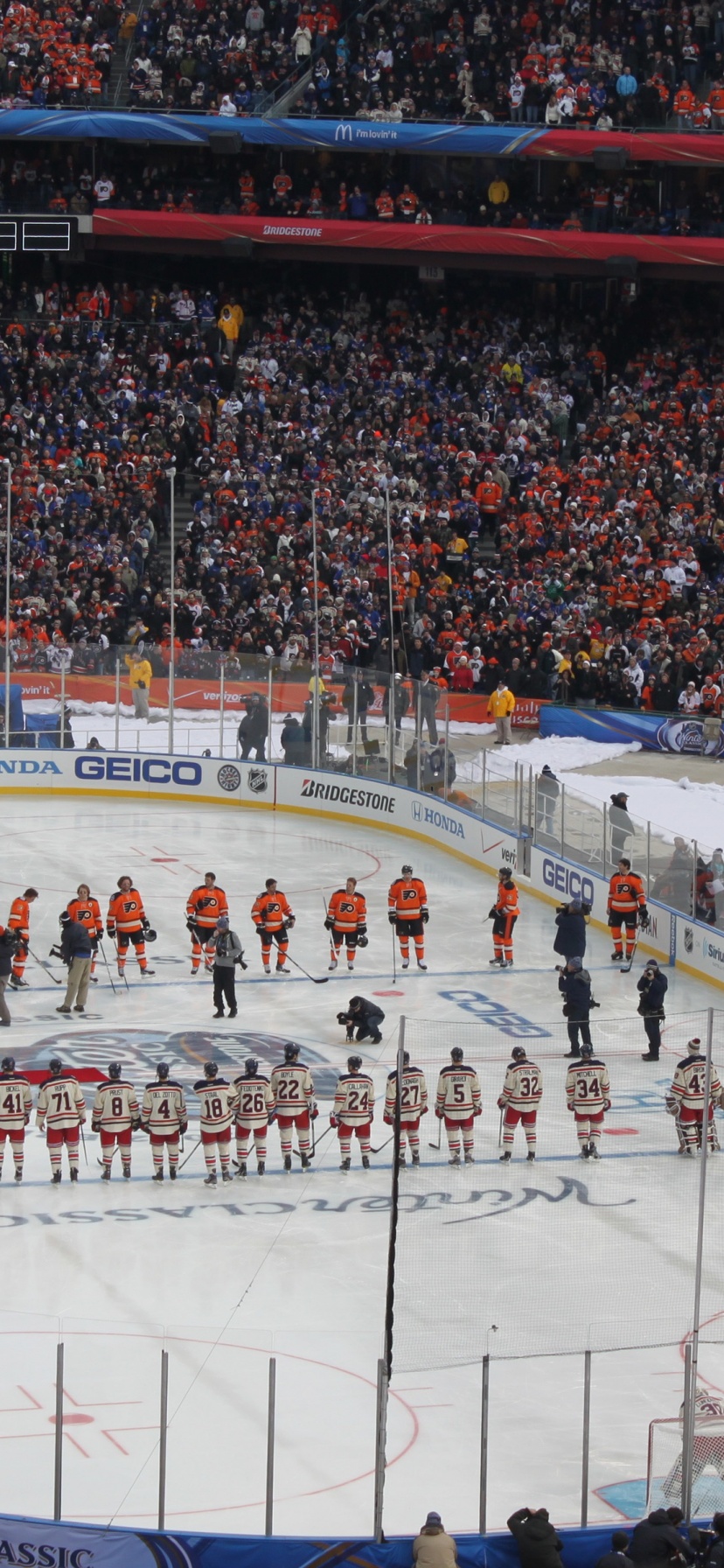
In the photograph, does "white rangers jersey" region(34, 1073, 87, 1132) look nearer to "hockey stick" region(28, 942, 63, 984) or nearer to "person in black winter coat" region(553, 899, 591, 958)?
"hockey stick" region(28, 942, 63, 984)

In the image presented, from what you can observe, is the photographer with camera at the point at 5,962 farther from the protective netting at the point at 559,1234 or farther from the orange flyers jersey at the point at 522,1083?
the orange flyers jersey at the point at 522,1083

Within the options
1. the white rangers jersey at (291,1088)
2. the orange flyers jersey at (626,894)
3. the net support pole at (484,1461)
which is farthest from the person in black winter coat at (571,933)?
the net support pole at (484,1461)

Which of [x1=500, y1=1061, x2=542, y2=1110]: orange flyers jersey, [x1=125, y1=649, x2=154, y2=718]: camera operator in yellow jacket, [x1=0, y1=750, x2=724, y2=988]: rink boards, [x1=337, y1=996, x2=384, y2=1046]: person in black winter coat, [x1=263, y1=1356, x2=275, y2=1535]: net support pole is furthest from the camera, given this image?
[x1=125, y1=649, x2=154, y2=718]: camera operator in yellow jacket

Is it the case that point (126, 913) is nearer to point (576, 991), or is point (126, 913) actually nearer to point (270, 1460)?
point (576, 991)

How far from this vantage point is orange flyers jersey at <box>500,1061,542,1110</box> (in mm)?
16172

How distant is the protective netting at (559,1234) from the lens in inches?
480

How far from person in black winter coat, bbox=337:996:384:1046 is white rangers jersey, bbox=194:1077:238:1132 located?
10.2 feet

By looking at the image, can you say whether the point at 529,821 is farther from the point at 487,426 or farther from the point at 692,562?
the point at 487,426

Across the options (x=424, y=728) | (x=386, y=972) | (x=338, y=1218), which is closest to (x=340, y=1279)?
(x=338, y=1218)

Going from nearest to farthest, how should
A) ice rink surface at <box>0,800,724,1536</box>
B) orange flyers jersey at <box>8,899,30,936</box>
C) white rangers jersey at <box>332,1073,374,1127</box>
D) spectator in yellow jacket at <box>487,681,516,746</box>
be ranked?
ice rink surface at <box>0,800,724,1536</box>, white rangers jersey at <box>332,1073,374,1127</box>, orange flyers jersey at <box>8,899,30,936</box>, spectator in yellow jacket at <box>487,681,516,746</box>

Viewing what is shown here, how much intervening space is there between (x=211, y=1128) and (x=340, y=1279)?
81.5 inches

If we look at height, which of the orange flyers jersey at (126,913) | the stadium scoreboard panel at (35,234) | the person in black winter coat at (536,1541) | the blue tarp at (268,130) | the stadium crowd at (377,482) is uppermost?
the blue tarp at (268,130)

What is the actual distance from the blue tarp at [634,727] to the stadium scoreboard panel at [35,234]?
13.6 m

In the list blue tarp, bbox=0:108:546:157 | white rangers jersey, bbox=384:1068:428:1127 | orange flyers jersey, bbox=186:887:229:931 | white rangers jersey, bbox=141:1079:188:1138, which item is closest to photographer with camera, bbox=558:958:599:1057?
white rangers jersey, bbox=384:1068:428:1127
